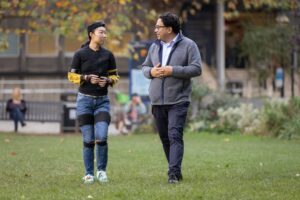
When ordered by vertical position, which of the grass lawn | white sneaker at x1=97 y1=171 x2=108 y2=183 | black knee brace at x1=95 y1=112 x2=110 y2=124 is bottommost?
the grass lawn

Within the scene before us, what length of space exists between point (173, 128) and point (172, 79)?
Answer: 0.62 m

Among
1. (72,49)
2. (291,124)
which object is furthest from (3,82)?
(291,124)

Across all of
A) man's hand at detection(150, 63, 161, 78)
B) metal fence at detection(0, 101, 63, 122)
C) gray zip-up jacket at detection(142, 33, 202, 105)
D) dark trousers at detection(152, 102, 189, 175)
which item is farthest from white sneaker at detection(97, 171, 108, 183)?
metal fence at detection(0, 101, 63, 122)

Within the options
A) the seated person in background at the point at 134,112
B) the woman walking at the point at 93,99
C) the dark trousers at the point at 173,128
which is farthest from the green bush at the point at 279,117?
the woman walking at the point at 93,99

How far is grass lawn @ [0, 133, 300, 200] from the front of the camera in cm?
911

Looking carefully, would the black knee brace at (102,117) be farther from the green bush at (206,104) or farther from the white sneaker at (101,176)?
the green bush at (206,104)

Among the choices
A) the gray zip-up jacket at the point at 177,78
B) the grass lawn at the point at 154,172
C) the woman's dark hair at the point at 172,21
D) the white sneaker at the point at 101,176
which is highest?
the woman's dark hair at the point at 172,21

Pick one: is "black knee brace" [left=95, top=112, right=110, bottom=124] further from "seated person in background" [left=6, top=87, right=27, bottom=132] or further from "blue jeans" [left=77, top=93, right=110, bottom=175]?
"seated person in background" [left=6, top=87, right=27, bottom=132]

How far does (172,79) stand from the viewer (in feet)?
33.7

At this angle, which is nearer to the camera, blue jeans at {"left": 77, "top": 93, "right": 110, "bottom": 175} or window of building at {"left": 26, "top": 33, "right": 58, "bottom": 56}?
blue jeans at {"left": 77, "top": 93, "right": 110, "bottom": 175}

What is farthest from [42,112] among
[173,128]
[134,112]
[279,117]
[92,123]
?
[173,128]

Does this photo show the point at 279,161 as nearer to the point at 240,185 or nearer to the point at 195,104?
the point at 240,185

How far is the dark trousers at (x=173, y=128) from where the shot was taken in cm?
1006

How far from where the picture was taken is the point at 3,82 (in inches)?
1355
